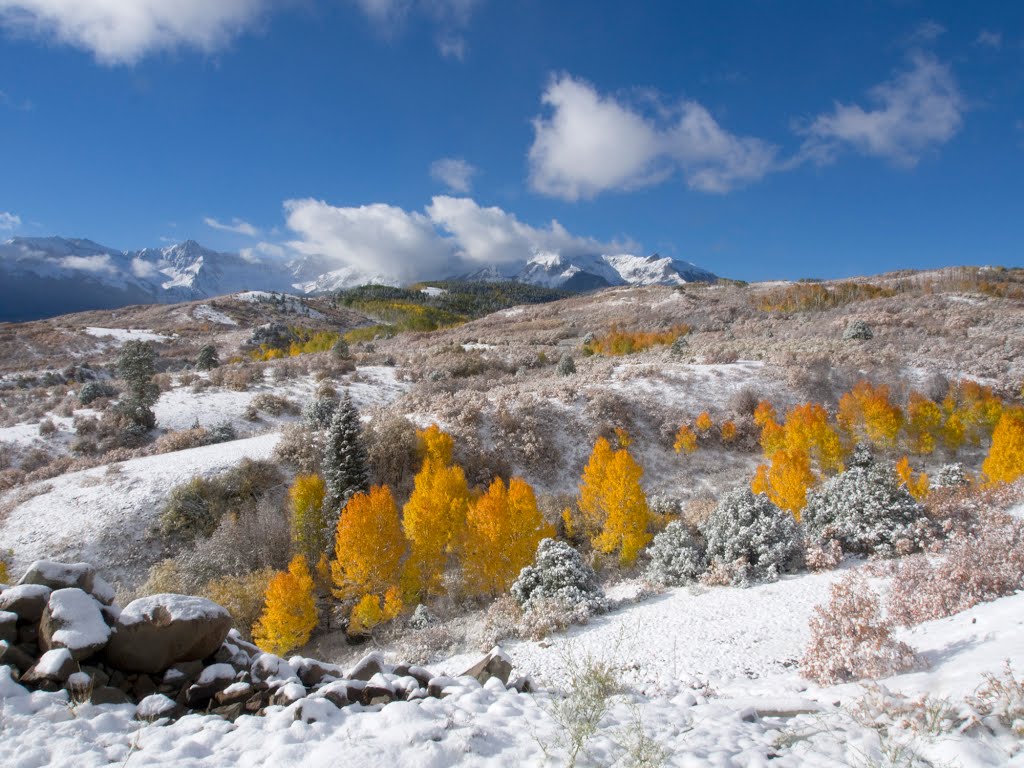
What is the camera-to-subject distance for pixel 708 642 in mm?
10703

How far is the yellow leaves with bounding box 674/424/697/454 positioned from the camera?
89.7ft

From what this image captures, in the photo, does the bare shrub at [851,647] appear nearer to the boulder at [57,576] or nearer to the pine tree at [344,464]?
the boulder at [57,576]

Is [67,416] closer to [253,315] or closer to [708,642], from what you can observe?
[708,642]

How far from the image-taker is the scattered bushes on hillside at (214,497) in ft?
67.0

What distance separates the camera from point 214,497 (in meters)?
21.5

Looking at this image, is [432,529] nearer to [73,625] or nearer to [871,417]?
[73,625]

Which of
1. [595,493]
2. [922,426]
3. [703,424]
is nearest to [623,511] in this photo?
[595,493]

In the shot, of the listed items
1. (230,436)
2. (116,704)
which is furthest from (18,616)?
(230,436)

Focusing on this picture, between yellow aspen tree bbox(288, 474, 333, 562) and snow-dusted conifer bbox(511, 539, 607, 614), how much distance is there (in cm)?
867

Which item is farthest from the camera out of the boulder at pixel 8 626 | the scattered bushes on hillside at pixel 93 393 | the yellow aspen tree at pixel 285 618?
the scattered bushes on hillside at pixel 93 393

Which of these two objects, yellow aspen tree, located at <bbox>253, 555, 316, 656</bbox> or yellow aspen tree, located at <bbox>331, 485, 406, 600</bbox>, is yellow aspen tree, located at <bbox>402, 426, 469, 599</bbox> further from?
yellow aspen tree, located at <bbox>253, 555, 316, 656</bbox>

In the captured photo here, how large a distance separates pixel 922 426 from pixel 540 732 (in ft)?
102

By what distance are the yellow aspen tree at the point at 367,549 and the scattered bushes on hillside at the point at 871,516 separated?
534 inches

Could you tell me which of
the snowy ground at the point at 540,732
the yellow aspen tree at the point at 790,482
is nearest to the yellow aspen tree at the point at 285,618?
the snowy ground at the point at 540,732
